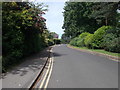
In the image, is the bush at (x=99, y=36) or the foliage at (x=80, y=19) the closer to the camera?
the bush at (x=99, y=36)

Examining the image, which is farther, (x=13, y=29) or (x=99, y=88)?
(x=13, y=29)

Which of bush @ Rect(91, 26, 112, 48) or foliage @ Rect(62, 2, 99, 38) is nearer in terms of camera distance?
bush @ Rect(91, 26, 112, 48)

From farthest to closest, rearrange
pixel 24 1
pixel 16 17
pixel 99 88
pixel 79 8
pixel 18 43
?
pixel 79 8
pixel 24 1
pixel 16 17
pixel 18 43
pixel 99 88

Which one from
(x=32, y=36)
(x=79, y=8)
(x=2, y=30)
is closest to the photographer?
(x=2, y=30)

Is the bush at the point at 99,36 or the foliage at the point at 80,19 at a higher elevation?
the foliage at the point at 80,19

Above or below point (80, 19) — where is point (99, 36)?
below

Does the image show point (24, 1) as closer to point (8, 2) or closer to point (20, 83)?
point (8, 2)

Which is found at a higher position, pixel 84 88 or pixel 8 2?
pixel 8 2

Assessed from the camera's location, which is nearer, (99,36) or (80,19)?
(99,36)

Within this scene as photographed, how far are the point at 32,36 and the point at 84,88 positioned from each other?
980 centimetres

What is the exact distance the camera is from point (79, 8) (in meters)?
31.0

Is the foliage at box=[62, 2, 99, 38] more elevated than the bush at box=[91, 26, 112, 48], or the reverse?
the foliage at box=[62, 2, 99, 38]

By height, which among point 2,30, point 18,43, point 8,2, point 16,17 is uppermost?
point 8,2

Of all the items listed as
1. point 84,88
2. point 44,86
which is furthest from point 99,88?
point 44,86
